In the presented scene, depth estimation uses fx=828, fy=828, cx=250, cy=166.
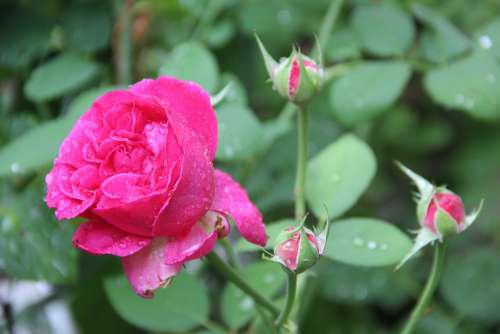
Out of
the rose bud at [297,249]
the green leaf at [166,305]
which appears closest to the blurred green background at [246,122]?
the green leaf at [166,305]

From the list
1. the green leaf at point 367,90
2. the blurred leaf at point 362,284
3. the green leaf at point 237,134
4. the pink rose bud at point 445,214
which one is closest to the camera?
the pink rose bud at point 445,214

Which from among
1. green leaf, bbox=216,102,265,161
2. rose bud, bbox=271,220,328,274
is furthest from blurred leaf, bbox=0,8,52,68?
rose bud, bbox=271,220,328,274

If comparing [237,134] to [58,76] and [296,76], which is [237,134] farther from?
[58,76]

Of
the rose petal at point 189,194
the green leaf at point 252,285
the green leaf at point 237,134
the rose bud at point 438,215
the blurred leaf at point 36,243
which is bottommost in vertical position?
the green leaf at point 252,285

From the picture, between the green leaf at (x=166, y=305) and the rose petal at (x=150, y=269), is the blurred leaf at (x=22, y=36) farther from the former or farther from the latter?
the rose petal at (x=150, y=269)

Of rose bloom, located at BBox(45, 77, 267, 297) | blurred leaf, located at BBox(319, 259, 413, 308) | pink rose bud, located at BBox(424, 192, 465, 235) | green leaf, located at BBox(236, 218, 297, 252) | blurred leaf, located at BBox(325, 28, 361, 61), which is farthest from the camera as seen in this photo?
blurred leaf, located at BBox(319, 259, 413, 308)

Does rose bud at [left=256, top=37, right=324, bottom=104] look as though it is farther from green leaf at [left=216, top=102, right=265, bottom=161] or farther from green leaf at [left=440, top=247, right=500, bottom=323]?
green leaf at [left=440, top=247, right=500, bottom=323]
